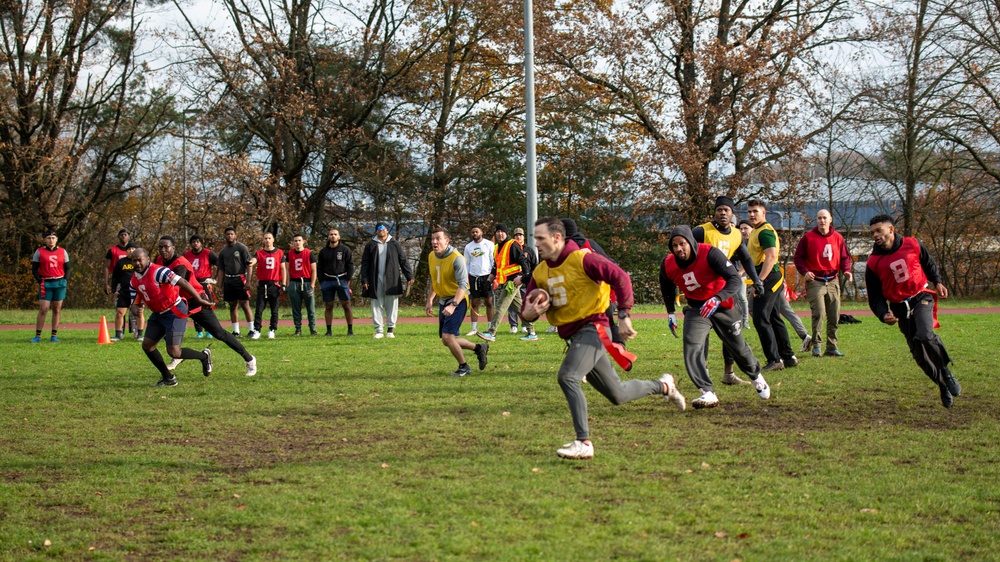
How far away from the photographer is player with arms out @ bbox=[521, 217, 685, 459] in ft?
22.1

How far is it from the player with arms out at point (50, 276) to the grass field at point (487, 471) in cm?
622

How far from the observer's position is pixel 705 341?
8.70m

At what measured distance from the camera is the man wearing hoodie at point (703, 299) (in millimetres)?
8461

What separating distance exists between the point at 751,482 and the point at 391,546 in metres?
2.51

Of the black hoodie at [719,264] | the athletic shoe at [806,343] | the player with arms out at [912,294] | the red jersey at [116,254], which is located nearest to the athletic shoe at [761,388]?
the black hoodie at [719,264]

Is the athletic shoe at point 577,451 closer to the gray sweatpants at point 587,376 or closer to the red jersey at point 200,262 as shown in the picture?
the gray sweatpants at point 587,376

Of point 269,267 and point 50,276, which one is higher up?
point 269,267

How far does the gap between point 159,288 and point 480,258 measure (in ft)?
20.7

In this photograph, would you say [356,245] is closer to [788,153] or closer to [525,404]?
[788,153]

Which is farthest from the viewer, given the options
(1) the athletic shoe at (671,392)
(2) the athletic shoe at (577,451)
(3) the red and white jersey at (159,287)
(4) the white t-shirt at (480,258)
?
(4) the white t-shirt at (480,258)

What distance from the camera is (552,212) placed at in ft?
113

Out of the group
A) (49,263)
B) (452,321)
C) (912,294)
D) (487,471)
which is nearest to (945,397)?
(912,294)

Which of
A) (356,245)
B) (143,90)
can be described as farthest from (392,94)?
(143,90)

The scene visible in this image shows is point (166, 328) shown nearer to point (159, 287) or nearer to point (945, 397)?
point (159, 287)
